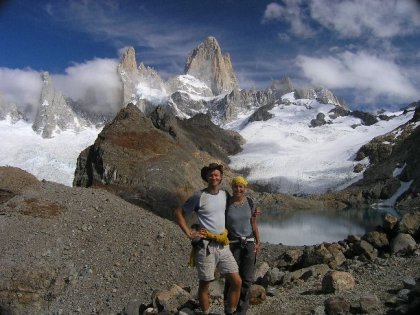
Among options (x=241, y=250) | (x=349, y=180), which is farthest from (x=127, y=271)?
(x=349, y=180)

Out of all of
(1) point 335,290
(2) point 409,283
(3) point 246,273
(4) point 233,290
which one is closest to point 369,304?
(2) point 409,283

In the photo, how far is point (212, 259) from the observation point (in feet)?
29.3

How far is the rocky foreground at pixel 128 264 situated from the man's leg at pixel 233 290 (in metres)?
1.36

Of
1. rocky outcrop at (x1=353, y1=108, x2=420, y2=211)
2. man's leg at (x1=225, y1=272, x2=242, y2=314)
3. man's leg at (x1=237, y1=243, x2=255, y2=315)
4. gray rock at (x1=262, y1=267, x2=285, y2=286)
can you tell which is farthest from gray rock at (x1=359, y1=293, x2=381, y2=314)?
rocky outcrop at (x1=353, y1=108, x2=420, y2=211)

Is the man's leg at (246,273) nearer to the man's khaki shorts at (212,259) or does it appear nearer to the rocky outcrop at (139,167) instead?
the man's khaki shorts at (212,259)

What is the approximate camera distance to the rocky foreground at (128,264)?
37.9 ft

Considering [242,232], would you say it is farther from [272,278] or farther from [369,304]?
[272,278]

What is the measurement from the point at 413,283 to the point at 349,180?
167574mm

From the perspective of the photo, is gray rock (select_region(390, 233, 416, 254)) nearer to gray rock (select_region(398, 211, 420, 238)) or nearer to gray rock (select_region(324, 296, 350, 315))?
gray rock (select_region(398, 211, 420, 238))

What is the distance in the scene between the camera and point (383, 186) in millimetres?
121250

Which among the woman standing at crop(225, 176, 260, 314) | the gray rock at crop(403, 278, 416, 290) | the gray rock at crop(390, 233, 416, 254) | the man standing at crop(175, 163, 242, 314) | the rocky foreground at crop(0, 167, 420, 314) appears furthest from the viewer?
the gray rock at crop(390, 233, 416, 254)

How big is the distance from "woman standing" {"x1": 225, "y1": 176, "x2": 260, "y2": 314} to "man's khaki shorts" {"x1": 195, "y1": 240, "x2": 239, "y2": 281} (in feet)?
1.02

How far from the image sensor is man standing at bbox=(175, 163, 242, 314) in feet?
29.2

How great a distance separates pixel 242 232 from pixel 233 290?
1.03m
